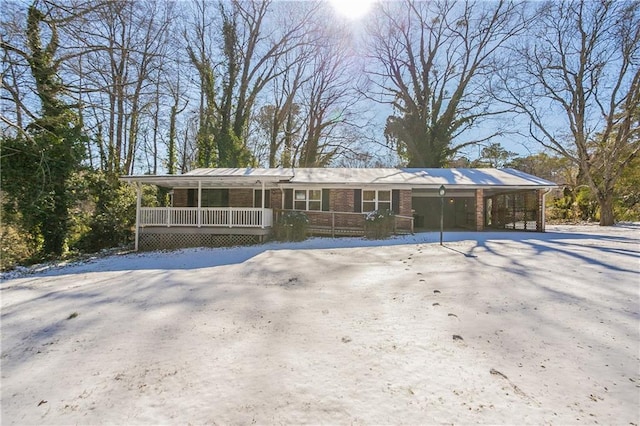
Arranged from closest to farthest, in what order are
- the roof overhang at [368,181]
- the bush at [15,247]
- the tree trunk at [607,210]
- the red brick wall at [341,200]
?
the bush at [15,247]
the roof overhang at [368,181]
the red brick wall at [341,200]
the tree trunk at [607,210]

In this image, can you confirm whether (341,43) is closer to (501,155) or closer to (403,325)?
(501,155)

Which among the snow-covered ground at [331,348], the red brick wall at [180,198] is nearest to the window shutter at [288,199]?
the red brick wall at [180,198]

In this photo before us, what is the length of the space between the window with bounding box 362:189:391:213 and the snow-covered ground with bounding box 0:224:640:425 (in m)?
8.97

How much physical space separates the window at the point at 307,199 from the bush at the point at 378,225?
2.89 m

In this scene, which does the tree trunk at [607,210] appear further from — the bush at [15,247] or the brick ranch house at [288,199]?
the bush at [15,247]

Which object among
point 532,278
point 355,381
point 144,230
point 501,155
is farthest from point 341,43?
point 355,381

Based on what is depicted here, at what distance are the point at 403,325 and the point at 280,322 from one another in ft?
5.46

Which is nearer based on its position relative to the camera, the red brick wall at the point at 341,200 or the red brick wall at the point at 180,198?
the red brick wall at the point at 341,200

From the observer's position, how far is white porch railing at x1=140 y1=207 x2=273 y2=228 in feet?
44.6

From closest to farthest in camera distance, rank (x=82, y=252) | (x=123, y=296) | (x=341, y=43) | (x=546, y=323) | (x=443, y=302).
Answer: (x=546, y=323)
(x=443, y=302)
(x=123, y=296)
(x=82, y=252)
(x=341, y=43)

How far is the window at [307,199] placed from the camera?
16.0 metres

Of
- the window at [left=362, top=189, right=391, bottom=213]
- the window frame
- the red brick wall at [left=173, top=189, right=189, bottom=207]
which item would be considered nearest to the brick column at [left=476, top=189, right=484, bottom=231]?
the window at [left=362, top=189, right=391, bottom=213]

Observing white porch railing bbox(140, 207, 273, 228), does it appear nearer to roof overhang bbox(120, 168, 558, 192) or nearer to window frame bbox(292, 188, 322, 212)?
roof overhang bbox(120, 168, 558, 192)

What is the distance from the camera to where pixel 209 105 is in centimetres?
2562
